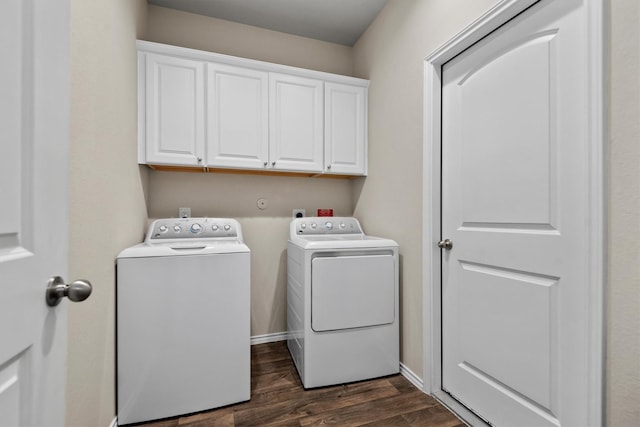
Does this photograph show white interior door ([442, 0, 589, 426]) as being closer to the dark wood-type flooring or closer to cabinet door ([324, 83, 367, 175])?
the dark wood-type flooring

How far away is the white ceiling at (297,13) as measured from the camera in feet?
7.26

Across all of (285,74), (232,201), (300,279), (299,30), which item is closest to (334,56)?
(299,30)

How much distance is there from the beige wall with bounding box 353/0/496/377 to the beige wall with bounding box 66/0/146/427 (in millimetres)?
1686

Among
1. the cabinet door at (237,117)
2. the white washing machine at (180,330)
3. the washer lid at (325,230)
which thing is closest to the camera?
the white washing machine at (180,330)

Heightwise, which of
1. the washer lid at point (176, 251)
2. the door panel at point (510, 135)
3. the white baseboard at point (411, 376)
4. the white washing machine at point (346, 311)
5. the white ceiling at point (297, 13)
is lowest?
the white baseboard at point (411, 376)

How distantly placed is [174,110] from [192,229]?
0.85 meters

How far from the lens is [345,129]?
2473mm

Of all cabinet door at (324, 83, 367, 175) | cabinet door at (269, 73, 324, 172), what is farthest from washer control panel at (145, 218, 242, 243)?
cabinet door at (324, 83, 367, 175)

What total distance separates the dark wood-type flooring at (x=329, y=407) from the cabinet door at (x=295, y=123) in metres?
1.56

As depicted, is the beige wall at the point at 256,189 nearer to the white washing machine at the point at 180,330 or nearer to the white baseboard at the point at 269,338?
the white baseboard at the point at 269,338

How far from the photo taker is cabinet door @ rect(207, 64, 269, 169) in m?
2.12

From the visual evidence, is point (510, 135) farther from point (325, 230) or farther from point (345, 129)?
point (325, 230)

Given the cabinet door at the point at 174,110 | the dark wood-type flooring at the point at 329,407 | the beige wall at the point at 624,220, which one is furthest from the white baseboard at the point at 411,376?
the cabinet door at the point at 174,110

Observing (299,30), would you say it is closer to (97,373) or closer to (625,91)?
(625,91)
